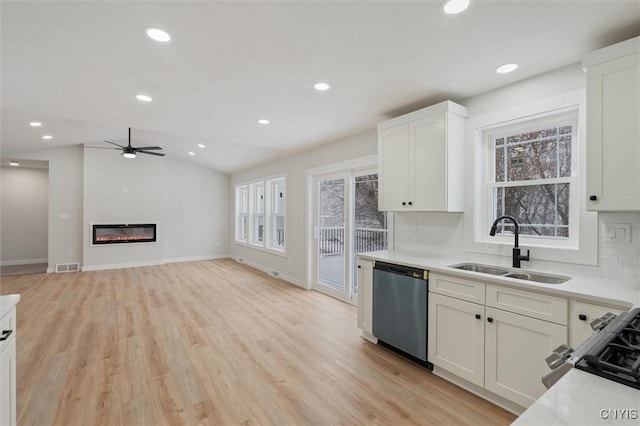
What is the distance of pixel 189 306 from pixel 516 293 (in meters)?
4.19

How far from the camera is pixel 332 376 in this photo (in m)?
2.60

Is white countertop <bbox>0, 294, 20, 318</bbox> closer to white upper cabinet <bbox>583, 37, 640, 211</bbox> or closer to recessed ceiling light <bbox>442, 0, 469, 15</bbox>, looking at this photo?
recessed ceiling light <bbox>442, 0, 469, 15</bbox>

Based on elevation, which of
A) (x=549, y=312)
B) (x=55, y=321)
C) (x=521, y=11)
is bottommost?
(x=55, y=321)

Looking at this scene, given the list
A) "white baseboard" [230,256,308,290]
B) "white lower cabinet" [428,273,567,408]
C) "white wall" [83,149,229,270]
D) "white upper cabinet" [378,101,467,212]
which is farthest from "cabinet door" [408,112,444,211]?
"white wall" [83,149,229,270]

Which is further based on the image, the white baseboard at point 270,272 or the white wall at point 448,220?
the white baseboard at point 270,272

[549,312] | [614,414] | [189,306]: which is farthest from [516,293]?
[189,306]

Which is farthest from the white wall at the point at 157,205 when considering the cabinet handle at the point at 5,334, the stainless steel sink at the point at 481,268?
the stainless steel sink at the point at 481,268

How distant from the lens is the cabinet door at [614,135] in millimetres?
1816

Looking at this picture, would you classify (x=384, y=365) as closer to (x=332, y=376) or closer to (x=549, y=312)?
(x=332, y=376)

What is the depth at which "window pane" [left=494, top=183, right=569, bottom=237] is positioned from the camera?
2.47 meters

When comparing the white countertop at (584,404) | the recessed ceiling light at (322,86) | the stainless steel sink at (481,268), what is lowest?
the stainless steel sink at (481,268)

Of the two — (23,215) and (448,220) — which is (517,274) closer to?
(448,220)

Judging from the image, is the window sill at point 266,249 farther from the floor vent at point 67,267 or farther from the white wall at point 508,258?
the floor vent at point 67,267

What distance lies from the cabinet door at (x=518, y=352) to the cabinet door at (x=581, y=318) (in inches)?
1.8
